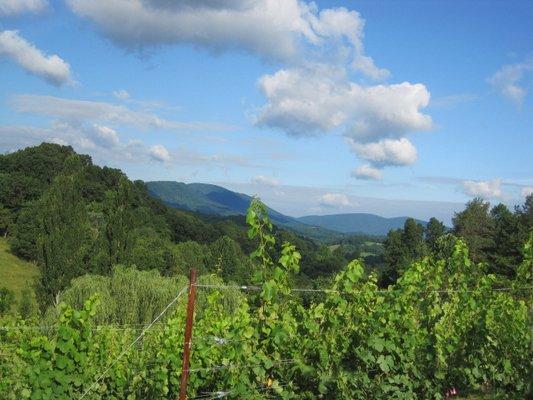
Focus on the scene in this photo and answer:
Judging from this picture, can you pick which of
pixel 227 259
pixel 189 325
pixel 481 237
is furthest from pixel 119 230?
pixel 189 325

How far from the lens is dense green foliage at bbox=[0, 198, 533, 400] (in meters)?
5.23

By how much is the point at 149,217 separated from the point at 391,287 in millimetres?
77723

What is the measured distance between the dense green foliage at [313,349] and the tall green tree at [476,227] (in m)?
41.9

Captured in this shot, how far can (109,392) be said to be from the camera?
6.02m

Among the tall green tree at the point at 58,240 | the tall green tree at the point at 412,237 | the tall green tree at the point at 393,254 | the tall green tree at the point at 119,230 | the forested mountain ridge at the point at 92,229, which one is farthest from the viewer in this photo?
the tall green tree at the point at 412,237

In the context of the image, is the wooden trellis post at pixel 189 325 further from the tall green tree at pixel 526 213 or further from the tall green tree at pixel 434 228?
the tall green tree at pixel 434 228

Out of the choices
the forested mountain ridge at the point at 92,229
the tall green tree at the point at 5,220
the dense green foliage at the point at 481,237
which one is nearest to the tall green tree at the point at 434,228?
the dense green foliage at the point at 481,237

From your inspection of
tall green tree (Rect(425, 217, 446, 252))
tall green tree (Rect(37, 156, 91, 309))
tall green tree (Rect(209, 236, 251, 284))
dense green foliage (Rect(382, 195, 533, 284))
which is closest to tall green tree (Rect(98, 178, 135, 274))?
tall green tree (Rect(37, 156, 91, 309))

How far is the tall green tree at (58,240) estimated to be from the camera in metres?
39.1

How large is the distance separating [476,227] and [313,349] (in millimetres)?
50776

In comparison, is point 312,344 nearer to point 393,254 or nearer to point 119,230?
point 119,230

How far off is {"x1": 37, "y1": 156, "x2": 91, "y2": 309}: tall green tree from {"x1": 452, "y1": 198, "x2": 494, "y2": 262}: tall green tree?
33.7 meters

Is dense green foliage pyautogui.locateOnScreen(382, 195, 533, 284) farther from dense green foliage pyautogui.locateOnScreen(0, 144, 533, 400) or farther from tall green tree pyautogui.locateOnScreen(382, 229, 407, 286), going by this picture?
dense green foliage pyautogui.locateOnScreen(0, 144, 533, 400)

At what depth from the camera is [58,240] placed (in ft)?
128
